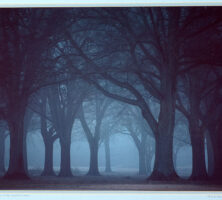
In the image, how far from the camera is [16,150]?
42.6 feet

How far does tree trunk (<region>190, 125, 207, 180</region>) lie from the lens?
14.2 m

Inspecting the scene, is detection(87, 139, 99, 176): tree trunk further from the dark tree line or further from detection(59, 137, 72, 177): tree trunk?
the dark tree line

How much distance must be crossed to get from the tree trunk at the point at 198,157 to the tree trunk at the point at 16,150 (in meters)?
7.67

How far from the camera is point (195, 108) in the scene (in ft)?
48.7

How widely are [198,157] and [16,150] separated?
327 inches

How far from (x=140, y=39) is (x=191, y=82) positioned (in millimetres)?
3856

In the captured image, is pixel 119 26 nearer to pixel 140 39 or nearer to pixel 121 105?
pixel 140 39

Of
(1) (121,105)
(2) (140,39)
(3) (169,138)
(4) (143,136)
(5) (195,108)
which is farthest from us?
(4) (143,136)

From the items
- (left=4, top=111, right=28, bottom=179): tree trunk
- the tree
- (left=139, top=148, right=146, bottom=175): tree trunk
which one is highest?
the tree

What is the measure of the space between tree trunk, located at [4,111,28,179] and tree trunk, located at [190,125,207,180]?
7.67m

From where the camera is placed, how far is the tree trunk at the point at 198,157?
1421cm

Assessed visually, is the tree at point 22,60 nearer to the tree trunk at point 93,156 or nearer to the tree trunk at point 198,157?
the tree trunk at point 93,156

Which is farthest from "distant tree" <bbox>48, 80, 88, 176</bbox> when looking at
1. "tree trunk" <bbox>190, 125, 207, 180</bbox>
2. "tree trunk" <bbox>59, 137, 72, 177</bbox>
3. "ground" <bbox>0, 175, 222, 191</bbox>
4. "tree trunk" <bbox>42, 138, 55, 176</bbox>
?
"tree trunk" <bbox>190, 125, 207, 180</bbox>

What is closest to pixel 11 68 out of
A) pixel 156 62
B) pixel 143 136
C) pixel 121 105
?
pixel 156 62
